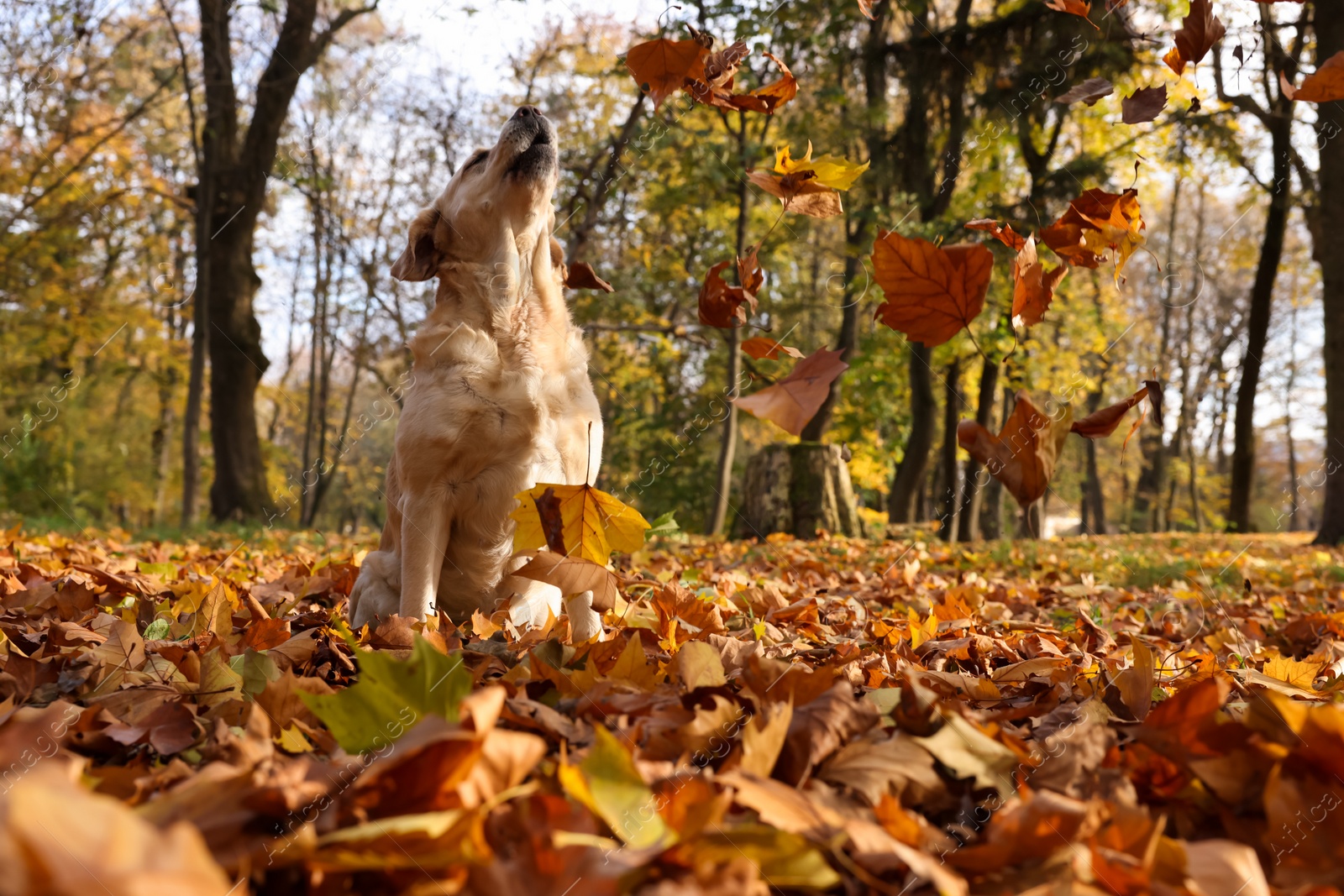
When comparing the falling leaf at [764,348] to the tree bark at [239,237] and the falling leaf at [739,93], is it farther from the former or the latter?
the tree bark at [239,237]

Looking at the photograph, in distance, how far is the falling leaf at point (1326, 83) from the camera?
2.04 meters

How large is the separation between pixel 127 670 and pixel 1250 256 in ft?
72.4

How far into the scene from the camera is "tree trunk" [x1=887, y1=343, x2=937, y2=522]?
→ 15031 millimetres

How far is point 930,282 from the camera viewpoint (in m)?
2.00

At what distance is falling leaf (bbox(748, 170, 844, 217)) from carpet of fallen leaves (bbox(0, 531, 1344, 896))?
3.99 ft

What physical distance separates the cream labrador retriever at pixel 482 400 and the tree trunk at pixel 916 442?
1144 cm

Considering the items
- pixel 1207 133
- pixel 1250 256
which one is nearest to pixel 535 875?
pixel 1207 133

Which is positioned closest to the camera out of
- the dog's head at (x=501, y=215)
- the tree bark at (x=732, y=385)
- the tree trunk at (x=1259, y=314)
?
the dog's head at (x=501, y=215)

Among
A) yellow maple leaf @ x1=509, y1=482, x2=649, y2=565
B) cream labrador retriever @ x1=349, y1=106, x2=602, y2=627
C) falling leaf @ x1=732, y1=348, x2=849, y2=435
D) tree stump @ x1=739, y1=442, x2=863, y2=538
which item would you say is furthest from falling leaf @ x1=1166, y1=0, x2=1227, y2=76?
tree stump @ x1=739, y1=442, x2=863, y2=538

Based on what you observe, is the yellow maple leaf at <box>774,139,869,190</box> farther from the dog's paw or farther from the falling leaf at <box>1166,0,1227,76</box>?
the dog's paw

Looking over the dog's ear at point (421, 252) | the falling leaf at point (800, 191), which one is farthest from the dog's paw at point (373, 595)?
the falling leaf at point (800, 191)

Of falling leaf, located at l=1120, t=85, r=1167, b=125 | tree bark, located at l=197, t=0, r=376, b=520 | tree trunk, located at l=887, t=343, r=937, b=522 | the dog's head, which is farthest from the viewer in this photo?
tree trunk, located at l=887, t=343, r=937, b=522

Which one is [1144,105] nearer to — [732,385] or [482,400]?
[482,400]

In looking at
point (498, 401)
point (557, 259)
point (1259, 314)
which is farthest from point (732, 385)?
point (1259, 314)
